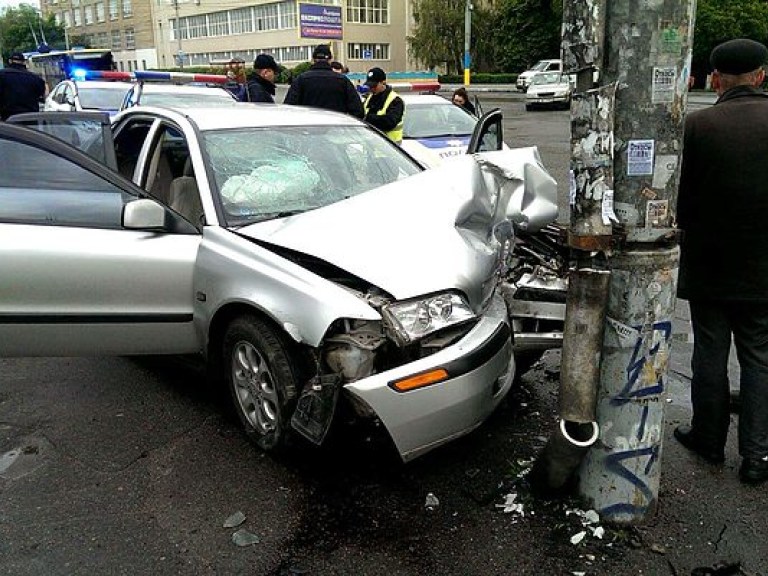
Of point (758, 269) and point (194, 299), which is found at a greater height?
point (758, 269)

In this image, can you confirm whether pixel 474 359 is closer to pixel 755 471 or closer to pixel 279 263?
pixel 279 263

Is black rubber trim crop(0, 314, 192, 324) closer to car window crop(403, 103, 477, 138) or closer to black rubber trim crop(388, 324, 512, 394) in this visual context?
black rubber trim crop(388, 324, 512, 394)

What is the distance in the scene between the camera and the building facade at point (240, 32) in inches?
2547

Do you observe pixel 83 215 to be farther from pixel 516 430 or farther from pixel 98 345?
pixel 516 430

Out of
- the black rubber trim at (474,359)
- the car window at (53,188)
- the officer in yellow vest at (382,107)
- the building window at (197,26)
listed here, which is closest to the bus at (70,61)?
the officer in yellow vest at (382,107)

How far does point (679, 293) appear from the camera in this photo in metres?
3.15

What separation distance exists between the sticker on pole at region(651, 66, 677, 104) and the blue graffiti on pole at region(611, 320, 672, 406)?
0.82m

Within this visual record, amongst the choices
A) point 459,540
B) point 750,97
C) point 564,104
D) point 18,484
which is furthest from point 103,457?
point 564,104

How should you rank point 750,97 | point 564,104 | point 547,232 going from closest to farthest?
1. point 750,97
2. point 547,232
3. point 564,104

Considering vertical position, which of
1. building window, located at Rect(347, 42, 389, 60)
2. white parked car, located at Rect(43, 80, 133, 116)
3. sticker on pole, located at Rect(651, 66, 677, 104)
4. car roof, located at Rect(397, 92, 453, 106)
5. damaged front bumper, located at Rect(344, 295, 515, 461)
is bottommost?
damaged front bumper, located at Rect(344, 295, 515, 461)

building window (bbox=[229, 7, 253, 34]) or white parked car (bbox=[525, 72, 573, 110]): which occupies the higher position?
building window (bbox=[229, 7, 253, 34])

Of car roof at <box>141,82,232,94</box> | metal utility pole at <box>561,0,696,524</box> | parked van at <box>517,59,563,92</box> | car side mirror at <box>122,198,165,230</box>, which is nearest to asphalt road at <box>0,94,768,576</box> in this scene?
metal utility pole at <box>561,0,696,524</box>

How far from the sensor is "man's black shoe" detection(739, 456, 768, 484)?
10.2 feet

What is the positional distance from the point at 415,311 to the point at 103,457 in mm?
1740
